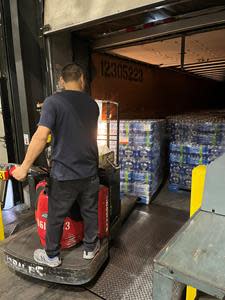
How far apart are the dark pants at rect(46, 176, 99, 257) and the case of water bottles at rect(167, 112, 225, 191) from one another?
2514mm

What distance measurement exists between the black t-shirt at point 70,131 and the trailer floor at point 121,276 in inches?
42.6

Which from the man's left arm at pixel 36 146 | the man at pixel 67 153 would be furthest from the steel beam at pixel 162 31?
the man's left arm at pixel 36 146

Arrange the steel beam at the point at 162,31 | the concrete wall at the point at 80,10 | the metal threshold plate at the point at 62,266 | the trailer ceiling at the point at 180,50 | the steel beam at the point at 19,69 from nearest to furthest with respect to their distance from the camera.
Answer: the metal threshold plate at the point at 62,266
the concrete wall at the point at 80,10
the steel beam at the point at 162,31
the steel beam at the point at 19,69
the trailer ceiling at the point at 180,50

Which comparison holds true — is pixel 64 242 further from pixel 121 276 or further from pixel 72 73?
pixel 72 73

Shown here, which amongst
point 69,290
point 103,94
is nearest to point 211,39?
point 103,94

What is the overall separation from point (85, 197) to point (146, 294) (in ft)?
3.38

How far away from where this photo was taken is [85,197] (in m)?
2.09

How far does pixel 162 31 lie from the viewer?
339 centimetres

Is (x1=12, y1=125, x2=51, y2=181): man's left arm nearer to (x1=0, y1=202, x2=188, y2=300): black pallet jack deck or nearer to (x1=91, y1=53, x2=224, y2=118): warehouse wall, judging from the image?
(x1=0, y1=202, x2=188, y2=300): black pallet jack deck

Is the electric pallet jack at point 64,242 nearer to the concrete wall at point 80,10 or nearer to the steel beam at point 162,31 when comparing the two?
the concrete wall at point 80,10

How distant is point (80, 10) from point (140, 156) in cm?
225

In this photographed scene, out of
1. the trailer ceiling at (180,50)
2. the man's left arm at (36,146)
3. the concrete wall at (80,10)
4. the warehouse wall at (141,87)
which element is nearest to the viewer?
the man's left arm at (36,146)

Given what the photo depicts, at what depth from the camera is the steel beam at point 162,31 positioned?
3.00 meters

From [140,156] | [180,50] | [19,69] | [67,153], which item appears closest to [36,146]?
[67,153]
